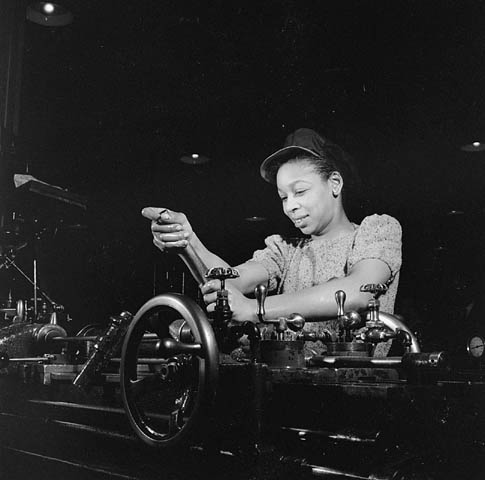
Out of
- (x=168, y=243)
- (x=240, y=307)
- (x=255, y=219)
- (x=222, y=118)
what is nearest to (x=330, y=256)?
(x=240, y=307)

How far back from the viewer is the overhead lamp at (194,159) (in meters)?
4.30

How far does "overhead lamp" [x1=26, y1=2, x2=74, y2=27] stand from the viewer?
9.93ft

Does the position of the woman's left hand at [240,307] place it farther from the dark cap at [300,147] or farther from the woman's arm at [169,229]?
the dark cap at [300,147]

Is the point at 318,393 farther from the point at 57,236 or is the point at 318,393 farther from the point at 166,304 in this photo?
the point at 57,236

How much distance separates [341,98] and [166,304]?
8.80ft

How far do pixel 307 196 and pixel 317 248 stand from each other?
23cm

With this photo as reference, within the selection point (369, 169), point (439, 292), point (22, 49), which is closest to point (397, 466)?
point (22, 49)

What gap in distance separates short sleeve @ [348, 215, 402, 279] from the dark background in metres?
1.26

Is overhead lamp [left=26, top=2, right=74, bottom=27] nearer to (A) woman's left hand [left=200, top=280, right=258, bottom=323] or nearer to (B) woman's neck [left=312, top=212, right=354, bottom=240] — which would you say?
(B) woman's neck [left=312, top=212, right=354, bottom=240]

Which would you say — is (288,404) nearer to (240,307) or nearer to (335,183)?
(240,307)

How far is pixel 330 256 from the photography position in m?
2.30

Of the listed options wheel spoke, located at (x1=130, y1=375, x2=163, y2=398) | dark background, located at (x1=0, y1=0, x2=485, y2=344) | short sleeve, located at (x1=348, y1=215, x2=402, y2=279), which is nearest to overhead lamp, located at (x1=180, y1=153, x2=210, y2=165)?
dark background, located at (x1=0, y1=0, x2=485, y2=344)

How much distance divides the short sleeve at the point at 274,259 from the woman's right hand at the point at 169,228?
0.74 meters

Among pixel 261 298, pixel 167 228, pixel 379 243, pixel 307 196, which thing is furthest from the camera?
pixel 307 196
